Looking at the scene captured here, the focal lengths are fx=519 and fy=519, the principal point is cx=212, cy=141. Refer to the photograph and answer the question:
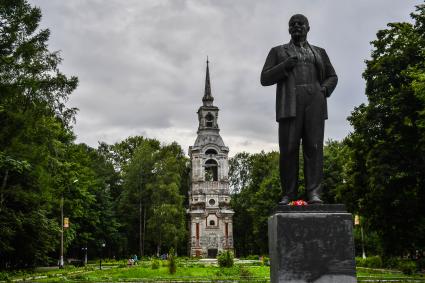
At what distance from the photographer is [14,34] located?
20078mm

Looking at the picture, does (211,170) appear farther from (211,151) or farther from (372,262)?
(372,262)

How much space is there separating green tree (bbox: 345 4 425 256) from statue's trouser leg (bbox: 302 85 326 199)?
1631 centimetres

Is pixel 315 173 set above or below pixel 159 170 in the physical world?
below

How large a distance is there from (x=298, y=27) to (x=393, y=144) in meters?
18.1

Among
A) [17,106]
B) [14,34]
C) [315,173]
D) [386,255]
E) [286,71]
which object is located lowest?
[386,255]

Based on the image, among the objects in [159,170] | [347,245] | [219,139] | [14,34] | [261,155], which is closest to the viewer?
[347,245]

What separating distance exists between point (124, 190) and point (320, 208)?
58.9 metres

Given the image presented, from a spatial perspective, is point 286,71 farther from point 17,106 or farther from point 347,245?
point 17,106

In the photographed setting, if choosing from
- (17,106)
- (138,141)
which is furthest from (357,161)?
(138,141)

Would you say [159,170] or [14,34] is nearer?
[14,34]

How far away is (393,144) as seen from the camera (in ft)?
77.9

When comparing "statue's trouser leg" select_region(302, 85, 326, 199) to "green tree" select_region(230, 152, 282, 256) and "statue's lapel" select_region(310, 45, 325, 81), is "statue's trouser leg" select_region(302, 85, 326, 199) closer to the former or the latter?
"statue's lapel" select_region(310, 45, 325, 81)

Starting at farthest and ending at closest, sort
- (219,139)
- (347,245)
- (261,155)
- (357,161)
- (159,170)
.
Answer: (261,155) → (219,139) → (159,170) → (357,161) → (347,245)

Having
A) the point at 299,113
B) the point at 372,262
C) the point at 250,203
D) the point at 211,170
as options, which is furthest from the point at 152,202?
the point at 299,113
